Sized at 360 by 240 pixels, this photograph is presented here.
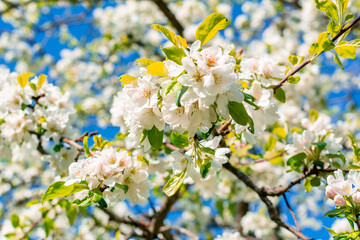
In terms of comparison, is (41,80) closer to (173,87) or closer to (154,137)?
(154,137)

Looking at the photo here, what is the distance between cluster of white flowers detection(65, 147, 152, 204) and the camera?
1.19 m

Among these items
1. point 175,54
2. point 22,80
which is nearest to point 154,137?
point 175,54

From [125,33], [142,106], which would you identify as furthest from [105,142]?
[125,33]

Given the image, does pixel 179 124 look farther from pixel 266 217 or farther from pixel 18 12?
pixel 18 12

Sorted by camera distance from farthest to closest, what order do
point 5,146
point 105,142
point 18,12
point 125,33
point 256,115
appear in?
point 18,12 < point 125,33 < point 5,146 < point 105,142 < point 256,115

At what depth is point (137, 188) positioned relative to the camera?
136 cm

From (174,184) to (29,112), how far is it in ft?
3.83

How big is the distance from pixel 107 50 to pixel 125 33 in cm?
99

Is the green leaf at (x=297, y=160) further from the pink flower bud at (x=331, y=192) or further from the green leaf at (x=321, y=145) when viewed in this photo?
the pink flower bud at (x=331, y=192)

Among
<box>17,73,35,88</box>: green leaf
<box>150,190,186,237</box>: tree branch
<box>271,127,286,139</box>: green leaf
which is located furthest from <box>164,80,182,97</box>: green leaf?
<box>150,190,186,237</box>: tree branch

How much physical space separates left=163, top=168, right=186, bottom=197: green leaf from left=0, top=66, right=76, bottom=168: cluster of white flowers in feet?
3.16

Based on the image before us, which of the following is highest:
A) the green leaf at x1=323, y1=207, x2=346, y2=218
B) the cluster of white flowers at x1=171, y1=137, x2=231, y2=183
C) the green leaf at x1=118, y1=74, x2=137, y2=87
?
the green leaf at x1=118, y1=74, x2=137, y2=87

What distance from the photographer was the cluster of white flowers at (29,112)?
71.5 inches

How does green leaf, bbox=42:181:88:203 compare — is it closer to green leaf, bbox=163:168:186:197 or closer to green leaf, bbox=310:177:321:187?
green leaf, bbox=163:168:186:197
